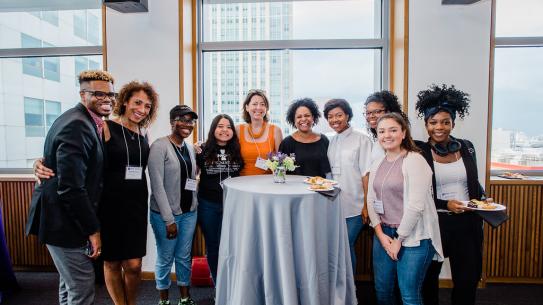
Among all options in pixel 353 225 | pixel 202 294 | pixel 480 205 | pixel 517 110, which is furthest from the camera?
pixel 517 110

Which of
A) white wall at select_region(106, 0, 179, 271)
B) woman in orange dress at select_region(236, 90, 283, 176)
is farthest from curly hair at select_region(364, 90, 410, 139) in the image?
white wall at select_region(106, 0, 179, 271)

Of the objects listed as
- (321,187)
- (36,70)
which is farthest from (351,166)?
(36,70)

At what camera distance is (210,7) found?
3734mm

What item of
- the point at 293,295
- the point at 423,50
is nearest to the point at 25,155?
the point at 293,295

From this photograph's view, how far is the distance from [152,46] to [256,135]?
1.58 metres

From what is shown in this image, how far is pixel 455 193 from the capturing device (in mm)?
2111

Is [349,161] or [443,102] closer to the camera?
[443,102]

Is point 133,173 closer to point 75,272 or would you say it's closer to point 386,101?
point 75,272

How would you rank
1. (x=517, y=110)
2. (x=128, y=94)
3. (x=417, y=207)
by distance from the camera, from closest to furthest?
(x=417, y=207)
(x=128, y=94)
(x=517, y=110)

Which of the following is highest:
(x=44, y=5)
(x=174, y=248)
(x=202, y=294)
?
(x=44, y=5)

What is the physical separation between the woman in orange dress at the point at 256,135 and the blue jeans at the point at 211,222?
0.37 meters

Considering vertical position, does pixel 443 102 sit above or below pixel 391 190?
above

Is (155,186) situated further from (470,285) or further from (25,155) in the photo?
(25,155)

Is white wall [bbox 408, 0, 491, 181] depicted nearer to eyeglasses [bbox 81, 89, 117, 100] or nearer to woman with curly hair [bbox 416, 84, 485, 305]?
woman with curly hair [bbox 416, 84, 485, 305]
